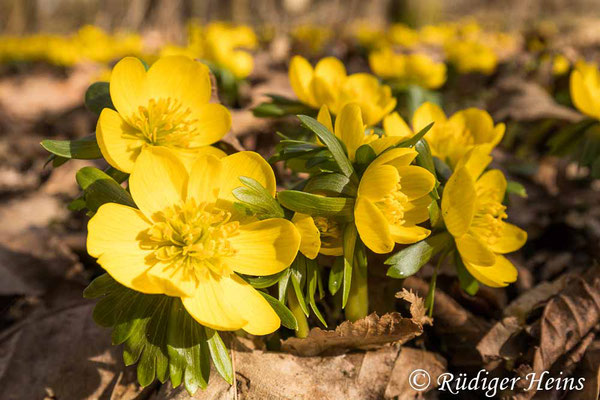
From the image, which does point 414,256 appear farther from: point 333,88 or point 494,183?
point 333,88

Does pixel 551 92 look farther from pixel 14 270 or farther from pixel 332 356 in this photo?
pixel 14 270

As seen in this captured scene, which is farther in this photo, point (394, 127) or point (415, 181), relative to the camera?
point (394, 127)

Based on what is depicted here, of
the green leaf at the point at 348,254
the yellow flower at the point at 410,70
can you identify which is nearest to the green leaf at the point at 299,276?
the green leaf at the point at 348,254

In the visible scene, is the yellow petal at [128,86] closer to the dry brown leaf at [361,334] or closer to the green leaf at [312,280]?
the green leaf at [312,280]

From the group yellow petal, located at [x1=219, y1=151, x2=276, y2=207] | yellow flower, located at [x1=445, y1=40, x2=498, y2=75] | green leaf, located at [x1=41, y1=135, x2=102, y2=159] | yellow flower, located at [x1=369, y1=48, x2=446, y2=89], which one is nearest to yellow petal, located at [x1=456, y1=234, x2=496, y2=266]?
yellow petal, located at [x1=219, y1=151, x2=276, y2=207]

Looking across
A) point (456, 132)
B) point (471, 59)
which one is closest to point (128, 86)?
point (456, 132)
